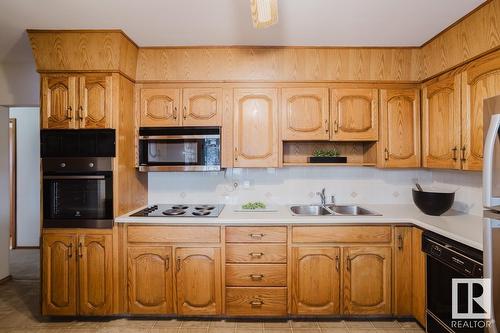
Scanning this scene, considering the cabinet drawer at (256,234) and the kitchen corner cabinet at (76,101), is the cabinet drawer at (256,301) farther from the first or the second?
the kitchen corner cabinet at (76,101)

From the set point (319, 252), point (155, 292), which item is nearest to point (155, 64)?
point (155, 292)

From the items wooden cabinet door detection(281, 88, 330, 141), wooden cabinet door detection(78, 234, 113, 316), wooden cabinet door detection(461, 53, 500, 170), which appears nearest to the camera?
wooden cabinet door detection(461, 53, 500, 170)

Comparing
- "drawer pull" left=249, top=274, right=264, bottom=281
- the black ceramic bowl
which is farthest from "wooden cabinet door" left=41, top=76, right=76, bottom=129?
the black ceramic bowl

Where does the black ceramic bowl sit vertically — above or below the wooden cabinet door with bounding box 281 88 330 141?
below

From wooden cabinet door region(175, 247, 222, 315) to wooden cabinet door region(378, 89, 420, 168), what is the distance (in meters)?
1.78

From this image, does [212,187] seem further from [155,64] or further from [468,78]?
[468,78]

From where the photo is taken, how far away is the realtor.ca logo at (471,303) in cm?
145

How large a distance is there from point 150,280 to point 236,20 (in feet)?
7.12

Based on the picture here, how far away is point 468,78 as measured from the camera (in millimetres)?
2045

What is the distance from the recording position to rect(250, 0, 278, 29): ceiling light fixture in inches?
54.9

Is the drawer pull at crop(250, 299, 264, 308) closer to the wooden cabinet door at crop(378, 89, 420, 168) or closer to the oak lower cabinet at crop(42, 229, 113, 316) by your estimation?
the oak lower cabinet at crop(42, 229, 113, 316)

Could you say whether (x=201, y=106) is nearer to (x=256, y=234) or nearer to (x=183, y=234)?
(x=183, y=234)

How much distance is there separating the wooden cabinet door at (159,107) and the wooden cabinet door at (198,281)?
1.16 metres

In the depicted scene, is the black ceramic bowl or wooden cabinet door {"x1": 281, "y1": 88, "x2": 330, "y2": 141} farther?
wooden cabinet door {"x1": 281, "y1": 88, "x2": 330, "y2": 141}
